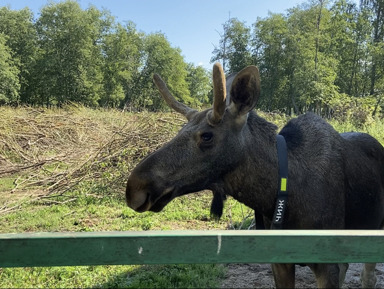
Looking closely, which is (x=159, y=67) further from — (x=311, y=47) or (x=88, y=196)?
(x=88, y=196)

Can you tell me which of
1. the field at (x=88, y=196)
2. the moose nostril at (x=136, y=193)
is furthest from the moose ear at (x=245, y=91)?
the field at (x=88, y=196)

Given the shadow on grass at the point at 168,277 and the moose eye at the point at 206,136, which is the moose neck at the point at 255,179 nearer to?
the moose eye at the point at 206,136

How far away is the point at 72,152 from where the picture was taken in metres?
11.8

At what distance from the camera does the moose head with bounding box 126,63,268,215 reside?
2430 millimetres

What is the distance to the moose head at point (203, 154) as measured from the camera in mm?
2430

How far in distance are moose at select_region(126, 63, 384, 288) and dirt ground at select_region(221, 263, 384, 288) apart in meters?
1.60

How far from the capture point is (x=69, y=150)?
39.3ft

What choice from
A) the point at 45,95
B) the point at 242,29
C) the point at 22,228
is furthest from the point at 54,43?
the point at 22,228

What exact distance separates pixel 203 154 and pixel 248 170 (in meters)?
0.38

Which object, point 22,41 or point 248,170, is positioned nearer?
point 248,170

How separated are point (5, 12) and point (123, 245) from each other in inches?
2377

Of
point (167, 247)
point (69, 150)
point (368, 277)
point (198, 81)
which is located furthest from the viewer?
point (198, 81)

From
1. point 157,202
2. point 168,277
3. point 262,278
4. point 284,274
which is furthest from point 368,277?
point 157,202

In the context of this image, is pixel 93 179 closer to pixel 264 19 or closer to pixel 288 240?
pixel 288 240
